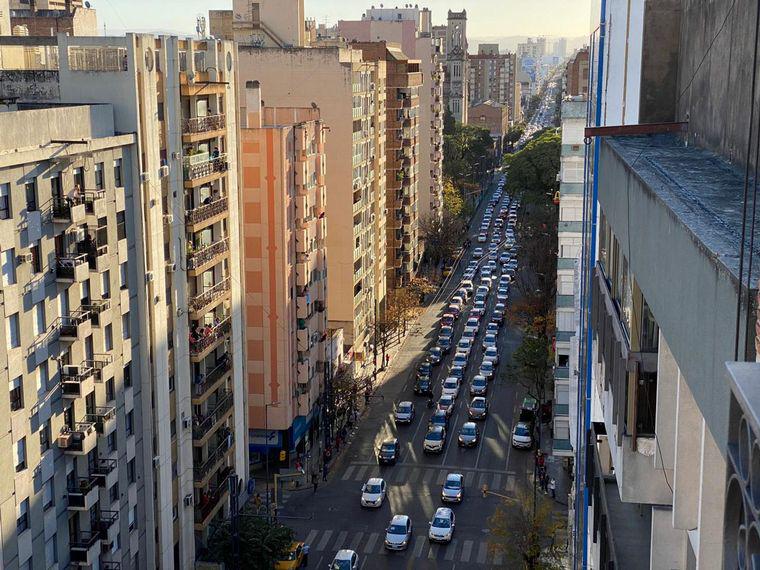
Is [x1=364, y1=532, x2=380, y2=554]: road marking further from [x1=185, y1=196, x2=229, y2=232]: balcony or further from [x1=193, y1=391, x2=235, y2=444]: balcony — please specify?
[x1=185, y1=196, x2=229, y2=232]: balcony

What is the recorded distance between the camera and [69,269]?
29969mm

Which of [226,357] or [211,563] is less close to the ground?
[226,357]

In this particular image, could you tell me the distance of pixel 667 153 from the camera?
1287 centimetres

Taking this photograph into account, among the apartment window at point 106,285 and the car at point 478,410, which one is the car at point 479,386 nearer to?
the car at point 478,410

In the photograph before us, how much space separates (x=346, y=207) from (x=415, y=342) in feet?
54.1

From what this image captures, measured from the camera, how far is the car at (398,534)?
4544 centimetres

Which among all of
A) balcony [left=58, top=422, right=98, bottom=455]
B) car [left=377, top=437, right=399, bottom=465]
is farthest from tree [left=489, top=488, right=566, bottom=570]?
balcony [left=58, top=422, right=98, bottom=455]

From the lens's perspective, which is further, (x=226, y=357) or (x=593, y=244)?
(x=226, y=357)

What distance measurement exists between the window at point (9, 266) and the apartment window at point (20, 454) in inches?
161

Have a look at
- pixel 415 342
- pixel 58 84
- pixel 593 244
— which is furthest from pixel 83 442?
pixel 415 342

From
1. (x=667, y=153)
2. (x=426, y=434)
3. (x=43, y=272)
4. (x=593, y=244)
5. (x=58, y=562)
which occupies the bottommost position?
(x=426, y=434)

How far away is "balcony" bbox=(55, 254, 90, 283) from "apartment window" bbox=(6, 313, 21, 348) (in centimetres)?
237

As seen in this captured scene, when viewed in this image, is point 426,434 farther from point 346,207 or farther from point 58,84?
point 58,84

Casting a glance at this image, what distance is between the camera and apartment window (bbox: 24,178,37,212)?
2855 cm
